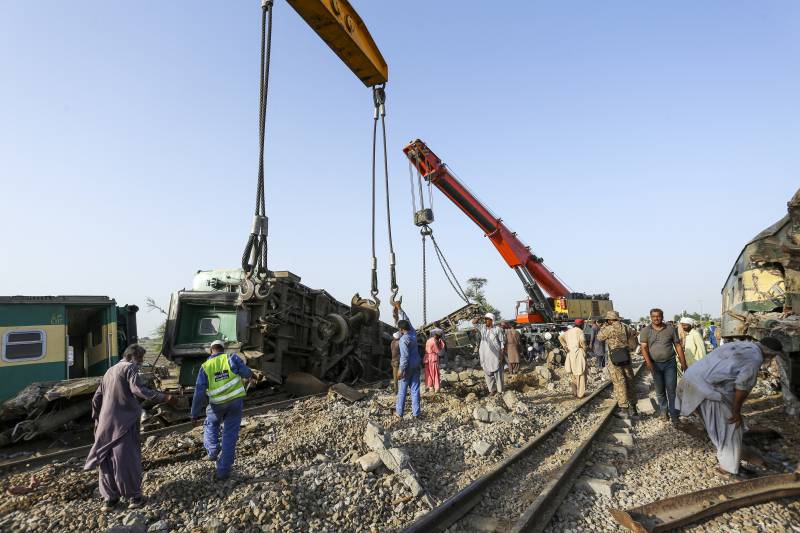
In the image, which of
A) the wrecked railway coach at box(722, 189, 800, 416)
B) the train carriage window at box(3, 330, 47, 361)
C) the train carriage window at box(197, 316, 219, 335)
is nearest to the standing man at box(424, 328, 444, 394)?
the train carriage window at box(197, 316, 219, 335)

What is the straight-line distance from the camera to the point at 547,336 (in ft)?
57.2

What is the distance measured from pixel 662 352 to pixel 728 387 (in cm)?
198

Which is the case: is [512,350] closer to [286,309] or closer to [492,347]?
[492,347]

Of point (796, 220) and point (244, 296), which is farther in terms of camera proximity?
point (244, 296)

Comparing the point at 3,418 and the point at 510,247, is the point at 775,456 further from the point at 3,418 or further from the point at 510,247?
the point at 510,247

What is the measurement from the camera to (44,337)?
7898 mm

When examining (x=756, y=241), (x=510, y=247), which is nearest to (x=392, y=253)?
(x=756, y=241)

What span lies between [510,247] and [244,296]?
12247 millimetres

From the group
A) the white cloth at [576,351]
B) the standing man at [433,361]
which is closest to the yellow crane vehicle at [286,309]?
the standing man at [433,361]

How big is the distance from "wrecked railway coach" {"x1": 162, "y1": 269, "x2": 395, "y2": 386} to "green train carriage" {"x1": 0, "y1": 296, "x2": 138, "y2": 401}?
1281 millimetres

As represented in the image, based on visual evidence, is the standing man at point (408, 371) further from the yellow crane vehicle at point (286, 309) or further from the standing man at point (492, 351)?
the yellow crane vehicle at point (286, 309)

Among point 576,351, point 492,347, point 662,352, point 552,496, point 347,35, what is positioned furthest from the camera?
point 492,347

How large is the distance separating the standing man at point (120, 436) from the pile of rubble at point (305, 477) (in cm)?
19

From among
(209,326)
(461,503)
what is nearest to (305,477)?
(461,503)
